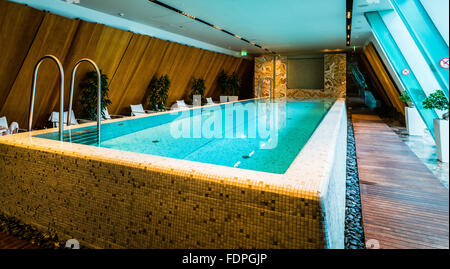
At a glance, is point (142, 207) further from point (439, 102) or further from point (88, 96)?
point (88, 96)

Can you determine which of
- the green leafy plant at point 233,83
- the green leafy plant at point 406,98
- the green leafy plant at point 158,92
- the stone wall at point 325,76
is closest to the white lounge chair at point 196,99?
the green leafy plant at point 158,92

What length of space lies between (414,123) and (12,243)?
8.04 metres

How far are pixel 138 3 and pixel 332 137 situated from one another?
195 inches

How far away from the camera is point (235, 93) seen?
14.1 meters

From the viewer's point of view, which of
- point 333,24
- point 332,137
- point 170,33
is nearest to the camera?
point 332,137

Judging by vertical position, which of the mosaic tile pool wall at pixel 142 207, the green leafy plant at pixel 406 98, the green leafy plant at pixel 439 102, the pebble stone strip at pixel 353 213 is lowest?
the pebble stone strip at pixel 353 213

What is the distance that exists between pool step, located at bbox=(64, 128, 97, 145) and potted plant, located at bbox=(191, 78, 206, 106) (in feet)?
25.0

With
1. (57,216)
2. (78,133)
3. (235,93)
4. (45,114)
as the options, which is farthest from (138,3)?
(235,93)

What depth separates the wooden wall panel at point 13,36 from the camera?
4.35 m

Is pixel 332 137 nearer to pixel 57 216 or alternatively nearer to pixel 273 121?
pixel 57 216

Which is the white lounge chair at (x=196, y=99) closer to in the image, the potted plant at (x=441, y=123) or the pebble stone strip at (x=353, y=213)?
the pebble stone strip at (x=353, y=213)

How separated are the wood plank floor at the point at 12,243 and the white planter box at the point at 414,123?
789 centimetres

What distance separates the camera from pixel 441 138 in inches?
185

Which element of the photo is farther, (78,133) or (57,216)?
(78,133)
